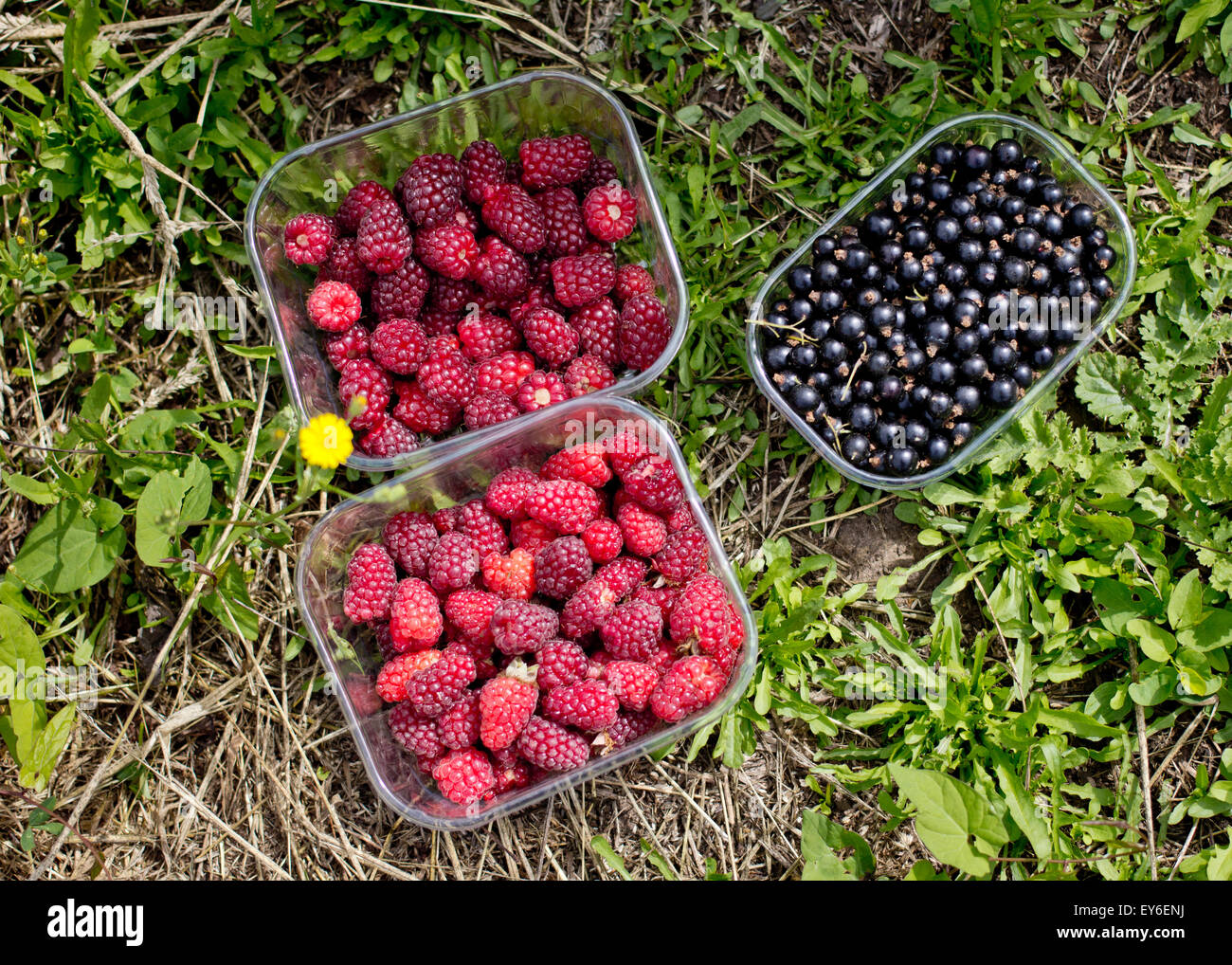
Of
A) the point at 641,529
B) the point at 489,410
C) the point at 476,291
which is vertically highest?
the point at 476,291

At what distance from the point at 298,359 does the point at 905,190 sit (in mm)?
1322

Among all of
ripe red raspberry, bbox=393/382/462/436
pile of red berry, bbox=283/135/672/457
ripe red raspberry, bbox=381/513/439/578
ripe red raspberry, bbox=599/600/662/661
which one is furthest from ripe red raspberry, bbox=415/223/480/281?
ripe red raspberry, bbox=599/600/662/661

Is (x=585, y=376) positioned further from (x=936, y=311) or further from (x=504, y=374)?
(x=936, y=311)

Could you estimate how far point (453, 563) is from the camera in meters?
1.80

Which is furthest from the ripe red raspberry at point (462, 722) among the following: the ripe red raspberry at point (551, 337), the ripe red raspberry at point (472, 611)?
the ripe red raspberry at point (551, 337)

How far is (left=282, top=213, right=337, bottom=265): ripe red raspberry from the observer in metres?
1.90

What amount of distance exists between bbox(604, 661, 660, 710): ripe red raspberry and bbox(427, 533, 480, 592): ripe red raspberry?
12.6 inches

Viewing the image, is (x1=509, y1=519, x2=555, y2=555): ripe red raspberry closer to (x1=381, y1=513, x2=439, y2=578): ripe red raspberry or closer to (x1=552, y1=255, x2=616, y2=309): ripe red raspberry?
(x1=381, y1=513, x2=439, y2=578): ripe red raspberry

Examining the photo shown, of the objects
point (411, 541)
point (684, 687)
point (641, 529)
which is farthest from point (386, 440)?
point (684, 687)

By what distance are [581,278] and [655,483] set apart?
0.44 meters

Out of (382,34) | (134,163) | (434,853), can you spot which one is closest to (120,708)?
(434,853)

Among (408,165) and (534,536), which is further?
(408,165)

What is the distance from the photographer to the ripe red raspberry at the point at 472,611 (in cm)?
179

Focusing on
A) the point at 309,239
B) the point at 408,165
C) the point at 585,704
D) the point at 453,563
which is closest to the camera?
the point at 585,704
